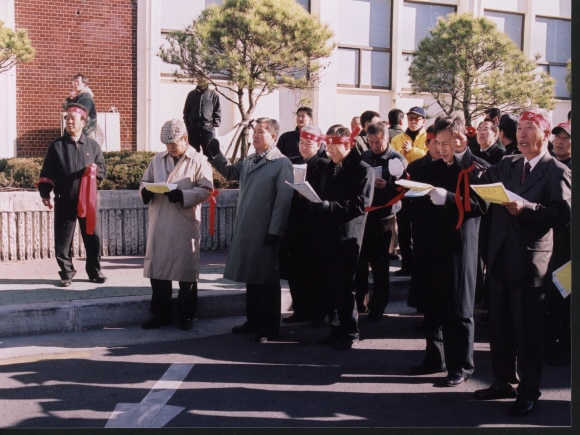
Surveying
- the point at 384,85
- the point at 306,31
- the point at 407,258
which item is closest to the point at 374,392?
the point at 407,258

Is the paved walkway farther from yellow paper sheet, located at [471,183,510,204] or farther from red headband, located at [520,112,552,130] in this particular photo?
red headband, located at [520,112,552,130]

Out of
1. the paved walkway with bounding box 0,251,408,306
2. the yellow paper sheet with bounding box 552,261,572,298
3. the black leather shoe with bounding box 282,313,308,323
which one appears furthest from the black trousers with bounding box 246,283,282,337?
the yellow paper sheet with bounding box 552,261,572,298

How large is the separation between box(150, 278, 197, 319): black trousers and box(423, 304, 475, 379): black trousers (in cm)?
232

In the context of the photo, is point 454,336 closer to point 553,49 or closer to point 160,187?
point 160,187

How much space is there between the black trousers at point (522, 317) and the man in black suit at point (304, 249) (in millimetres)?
2004

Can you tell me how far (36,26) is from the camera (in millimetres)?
12797

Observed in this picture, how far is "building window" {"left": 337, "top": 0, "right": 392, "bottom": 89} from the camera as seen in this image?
14.3 m

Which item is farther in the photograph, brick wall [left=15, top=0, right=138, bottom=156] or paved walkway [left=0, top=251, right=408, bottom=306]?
brick wall [left=15, top=0, right=138, bottom=156]

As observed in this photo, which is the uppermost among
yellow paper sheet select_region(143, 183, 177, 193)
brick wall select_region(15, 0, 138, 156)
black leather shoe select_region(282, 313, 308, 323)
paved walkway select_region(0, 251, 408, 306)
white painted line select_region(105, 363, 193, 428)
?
brick wall select_region(15, 0, 138, 156)

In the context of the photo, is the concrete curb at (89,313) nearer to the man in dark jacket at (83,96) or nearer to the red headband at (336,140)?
the red headband at (336,140)

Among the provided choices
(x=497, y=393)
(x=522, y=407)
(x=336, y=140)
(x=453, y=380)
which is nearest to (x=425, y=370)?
(x=453, y=380)

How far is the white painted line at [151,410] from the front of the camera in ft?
15.9

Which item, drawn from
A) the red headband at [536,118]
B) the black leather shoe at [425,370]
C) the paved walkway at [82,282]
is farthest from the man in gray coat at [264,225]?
the red headband at [536,118]

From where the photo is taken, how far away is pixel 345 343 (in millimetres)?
6465
